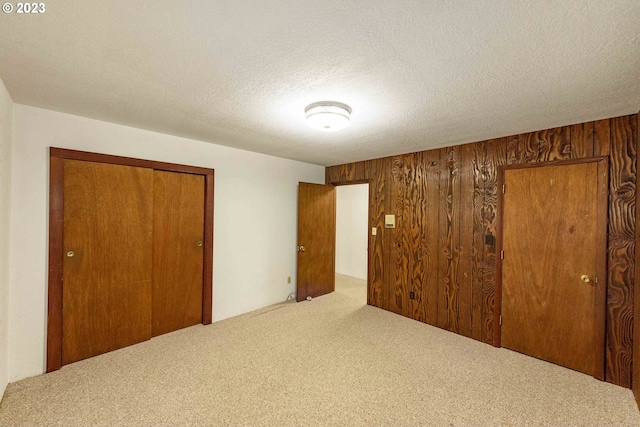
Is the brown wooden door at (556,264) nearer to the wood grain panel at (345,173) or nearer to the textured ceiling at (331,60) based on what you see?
the textured ceiling at (331,60)

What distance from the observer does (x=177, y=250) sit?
3113 mm

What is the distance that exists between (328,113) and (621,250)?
2.79 metres

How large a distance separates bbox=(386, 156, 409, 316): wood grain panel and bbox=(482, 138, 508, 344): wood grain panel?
989 millimetres

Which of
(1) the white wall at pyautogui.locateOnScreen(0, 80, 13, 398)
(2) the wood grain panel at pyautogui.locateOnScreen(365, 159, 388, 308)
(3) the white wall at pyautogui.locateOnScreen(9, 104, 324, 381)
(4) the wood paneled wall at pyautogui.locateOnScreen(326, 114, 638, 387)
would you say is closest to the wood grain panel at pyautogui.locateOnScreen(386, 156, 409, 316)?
(4) the wood paneled wall at pyautogui.locateOnScreen(326, 114, 638, 387)

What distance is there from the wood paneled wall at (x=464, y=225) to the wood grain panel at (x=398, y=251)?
0.01 metres

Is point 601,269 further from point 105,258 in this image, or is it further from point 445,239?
point 105,258

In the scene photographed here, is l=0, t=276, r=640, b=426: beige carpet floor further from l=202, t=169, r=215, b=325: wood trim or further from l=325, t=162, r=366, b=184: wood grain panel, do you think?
l=325, t=162, r=366, b=184: wood grain panel

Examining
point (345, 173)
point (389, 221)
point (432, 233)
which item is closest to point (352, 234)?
point (345, 173)

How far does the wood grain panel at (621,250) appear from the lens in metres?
2.18

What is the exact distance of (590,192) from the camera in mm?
2363

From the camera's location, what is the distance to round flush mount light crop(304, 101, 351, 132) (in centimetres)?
199

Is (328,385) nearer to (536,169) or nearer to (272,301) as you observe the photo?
(272,301)

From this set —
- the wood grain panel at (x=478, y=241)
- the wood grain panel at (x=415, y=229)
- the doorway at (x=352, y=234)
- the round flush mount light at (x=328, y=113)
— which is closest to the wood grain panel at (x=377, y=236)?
the wood grain panel at (x=415, y=229)

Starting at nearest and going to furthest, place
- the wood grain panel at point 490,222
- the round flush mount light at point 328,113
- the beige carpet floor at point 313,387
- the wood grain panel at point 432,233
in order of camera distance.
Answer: the beige carpet floor at point 313,387
the round flush mount light at point 328,113
the wood grain panel at point 490,222
the wood grain panel at point 432,233
